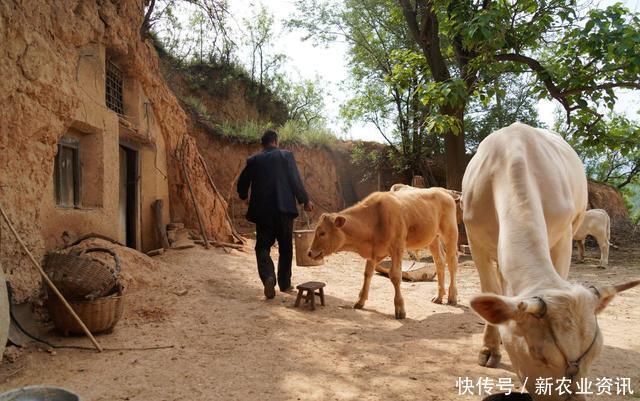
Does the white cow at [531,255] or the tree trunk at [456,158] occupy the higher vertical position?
the tree trunk at [456,158]

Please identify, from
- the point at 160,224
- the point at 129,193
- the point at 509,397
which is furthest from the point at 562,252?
the point at 129,193

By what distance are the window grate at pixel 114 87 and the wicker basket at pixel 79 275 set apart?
4.29 meters

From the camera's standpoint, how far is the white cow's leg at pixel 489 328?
3.82m

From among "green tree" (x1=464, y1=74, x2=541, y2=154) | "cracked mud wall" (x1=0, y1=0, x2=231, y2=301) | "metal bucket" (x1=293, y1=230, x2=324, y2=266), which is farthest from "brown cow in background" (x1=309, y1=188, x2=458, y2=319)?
"green tree" (x1=464, y1=74, x2=541, y2=154)

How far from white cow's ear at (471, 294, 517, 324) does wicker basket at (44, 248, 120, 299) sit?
3749 millimetres

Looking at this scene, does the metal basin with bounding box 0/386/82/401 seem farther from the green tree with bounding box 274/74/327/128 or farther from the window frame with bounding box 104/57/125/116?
the green tree with bounding box 274/74/327/128

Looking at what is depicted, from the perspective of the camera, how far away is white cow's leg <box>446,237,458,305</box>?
21.5 ft

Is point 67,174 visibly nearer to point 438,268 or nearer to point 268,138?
point 268,138

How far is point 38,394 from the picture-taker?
2.63 m

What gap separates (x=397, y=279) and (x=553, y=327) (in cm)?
373

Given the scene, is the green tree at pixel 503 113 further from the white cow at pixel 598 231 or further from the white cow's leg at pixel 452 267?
the white cow's leg at pixel 452 267

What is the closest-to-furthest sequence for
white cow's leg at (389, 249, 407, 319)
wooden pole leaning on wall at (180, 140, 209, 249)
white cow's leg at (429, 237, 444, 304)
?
white cow's leg at (389, 249, 407, 319)
white cow's leg at (429, 237, 444, 304)
wooden pole leaning on wall at (180, 140, 209, 249)

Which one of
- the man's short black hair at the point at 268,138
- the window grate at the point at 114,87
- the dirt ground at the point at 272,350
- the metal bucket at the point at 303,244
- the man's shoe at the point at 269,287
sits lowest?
the dirt ground at the point at 272,350

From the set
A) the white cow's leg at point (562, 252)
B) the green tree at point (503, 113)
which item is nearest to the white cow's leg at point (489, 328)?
the white cow's leg at point (562, 252)
